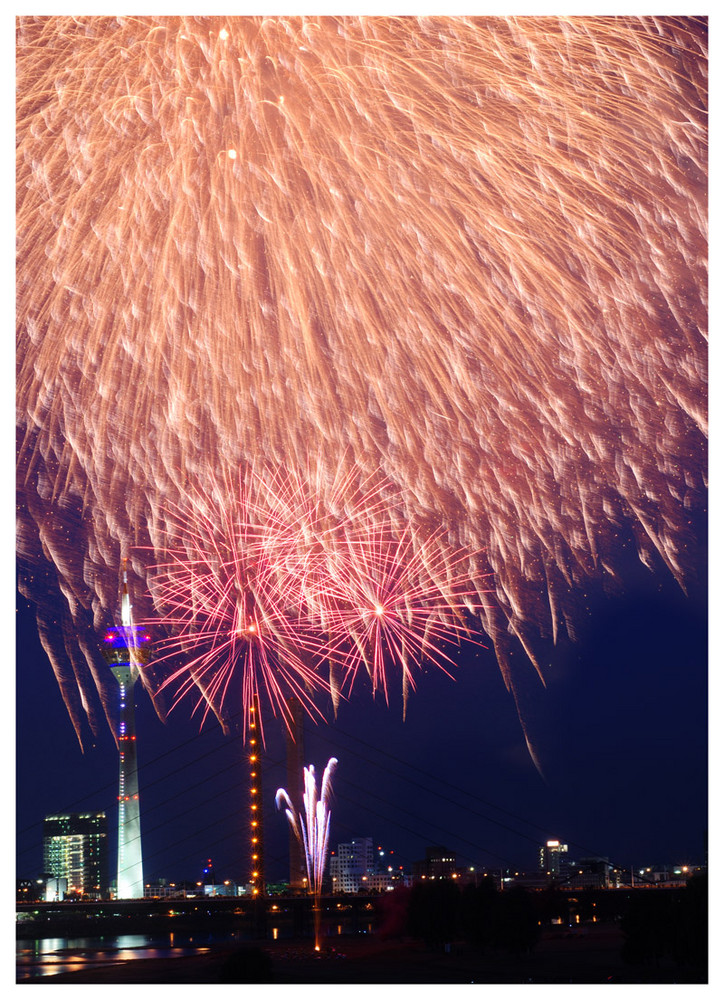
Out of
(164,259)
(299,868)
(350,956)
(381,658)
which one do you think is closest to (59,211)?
(164,259)

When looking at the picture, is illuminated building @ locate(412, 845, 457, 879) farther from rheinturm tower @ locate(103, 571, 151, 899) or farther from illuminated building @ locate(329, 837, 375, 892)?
rheinturm tower @ locate(103, 571, 151, 899)

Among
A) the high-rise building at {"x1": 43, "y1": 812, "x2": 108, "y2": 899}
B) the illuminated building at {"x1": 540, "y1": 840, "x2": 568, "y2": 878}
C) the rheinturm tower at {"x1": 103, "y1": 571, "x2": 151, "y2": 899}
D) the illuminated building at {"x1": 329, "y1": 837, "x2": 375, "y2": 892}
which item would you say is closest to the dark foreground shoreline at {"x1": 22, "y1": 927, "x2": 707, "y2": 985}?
the illuminated building at {"x1": 540, "y1": 840, "x2": 568, "y2": 878}

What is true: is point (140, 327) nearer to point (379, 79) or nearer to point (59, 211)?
point (59, 211)

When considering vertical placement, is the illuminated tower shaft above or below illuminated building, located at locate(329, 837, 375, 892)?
above

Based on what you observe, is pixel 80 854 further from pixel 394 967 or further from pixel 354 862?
pixel 394 967
